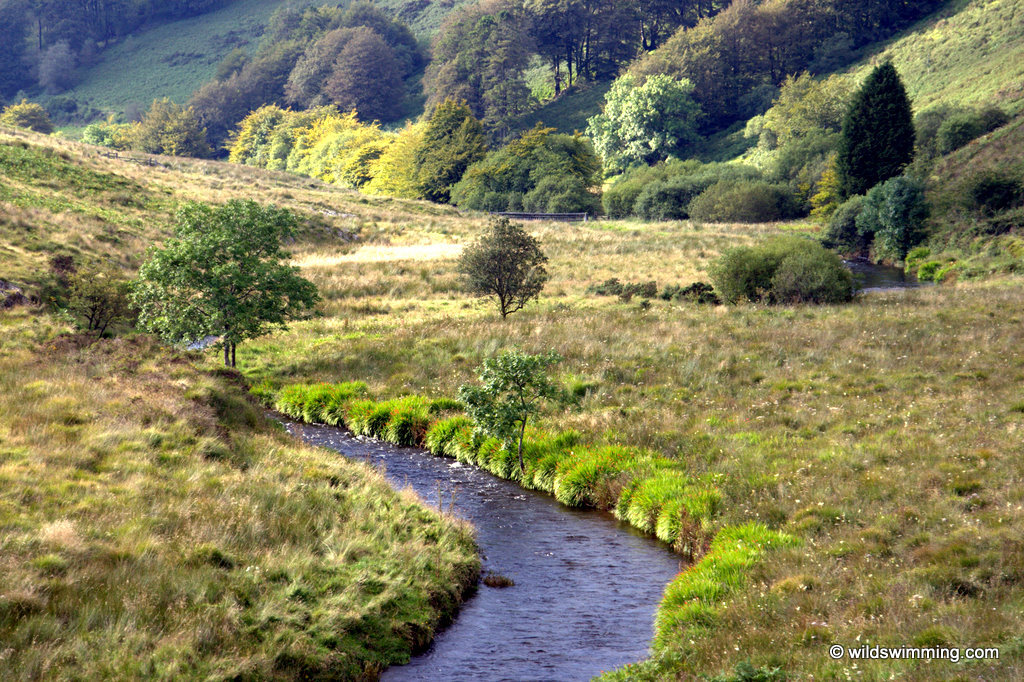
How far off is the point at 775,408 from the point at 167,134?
439 feet

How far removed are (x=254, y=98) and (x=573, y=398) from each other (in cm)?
16569

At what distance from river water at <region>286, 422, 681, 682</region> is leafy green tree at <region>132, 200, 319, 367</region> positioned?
10.4 m

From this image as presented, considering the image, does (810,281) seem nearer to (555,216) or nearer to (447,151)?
(555,216)

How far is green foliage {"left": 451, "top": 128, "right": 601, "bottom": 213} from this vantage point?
87250mm

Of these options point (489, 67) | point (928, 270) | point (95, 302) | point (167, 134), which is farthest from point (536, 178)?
point (167, 134)

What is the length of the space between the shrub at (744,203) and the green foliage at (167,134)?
295ft

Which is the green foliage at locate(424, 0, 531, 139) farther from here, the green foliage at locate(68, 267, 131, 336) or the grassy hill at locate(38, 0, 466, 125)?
the green foliage at locate(68, 267, 131, 336)

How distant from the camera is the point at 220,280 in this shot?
2606 centimetres

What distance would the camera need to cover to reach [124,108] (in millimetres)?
165500

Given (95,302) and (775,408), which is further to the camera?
(95,302)

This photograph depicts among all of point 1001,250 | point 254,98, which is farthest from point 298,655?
point 254,98

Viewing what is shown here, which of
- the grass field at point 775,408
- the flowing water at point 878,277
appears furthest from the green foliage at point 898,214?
the grass field at point 775,408

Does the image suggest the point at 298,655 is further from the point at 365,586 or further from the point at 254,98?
the point at 254,98

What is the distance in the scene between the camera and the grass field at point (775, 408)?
979 cm
